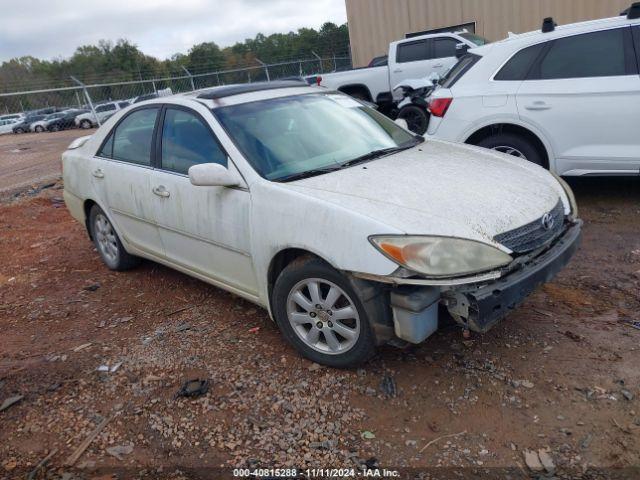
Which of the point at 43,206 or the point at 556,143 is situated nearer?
the point at 556,143

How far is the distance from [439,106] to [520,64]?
895 mm

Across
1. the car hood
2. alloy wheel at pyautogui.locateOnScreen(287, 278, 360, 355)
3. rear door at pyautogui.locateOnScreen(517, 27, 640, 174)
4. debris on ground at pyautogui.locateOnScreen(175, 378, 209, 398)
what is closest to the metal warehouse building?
rear door at pyautogui.locateOnScreen(517, 27, 640, 174)

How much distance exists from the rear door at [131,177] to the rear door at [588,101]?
143 inches

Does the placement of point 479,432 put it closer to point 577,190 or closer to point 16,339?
point 16,339

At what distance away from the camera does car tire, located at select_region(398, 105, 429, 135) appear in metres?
8.88

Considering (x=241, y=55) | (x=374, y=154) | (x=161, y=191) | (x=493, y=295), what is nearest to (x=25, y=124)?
(x=241, y=55)

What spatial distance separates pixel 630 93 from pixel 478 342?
3139 mm

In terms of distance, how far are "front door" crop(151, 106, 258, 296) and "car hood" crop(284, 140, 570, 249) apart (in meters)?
0.54

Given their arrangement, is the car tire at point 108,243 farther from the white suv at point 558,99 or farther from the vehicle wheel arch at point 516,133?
the vehicle wheel arch at point 516,133

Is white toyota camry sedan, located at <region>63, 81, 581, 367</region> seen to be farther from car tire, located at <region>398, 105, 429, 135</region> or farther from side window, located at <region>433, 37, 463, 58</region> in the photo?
side window, located at <region>433, 37, 463, 58</region>

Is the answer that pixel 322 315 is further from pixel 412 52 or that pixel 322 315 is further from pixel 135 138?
pixel 412 52

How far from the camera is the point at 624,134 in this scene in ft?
15.9

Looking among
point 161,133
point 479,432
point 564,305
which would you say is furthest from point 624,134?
point 161,133

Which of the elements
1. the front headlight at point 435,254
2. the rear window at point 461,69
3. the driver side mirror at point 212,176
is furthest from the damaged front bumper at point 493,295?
the rear window at point 461,69
